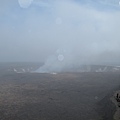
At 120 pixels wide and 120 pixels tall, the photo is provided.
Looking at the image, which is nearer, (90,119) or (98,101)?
(90,119)

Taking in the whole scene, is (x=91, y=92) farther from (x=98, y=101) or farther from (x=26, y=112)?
(x=26, y=112)

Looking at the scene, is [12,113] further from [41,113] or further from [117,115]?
[117,115]

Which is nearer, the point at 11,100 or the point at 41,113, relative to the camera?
the point at 41,113

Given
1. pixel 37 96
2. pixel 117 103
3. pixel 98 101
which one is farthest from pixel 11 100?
pixel 117 103

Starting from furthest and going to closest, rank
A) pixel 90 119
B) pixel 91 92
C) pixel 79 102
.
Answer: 1. pixel 91 92
2. pixel 79 102
3. pixel 90 119

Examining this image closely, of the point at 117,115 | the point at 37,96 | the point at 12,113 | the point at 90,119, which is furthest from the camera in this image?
the point at 37,96

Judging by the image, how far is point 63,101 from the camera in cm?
5172

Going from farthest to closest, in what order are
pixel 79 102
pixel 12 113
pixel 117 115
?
pixel 79 102, pixel 12 113, pixel 117 115

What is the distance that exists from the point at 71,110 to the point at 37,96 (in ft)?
51.8

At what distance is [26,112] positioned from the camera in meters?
42.3

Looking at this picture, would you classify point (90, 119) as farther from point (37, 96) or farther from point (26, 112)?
point (37, 96)

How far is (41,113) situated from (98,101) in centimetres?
1650

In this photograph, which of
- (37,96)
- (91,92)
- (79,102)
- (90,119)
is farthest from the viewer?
(91,92)

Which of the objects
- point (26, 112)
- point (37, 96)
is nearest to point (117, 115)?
point (26, 112)
